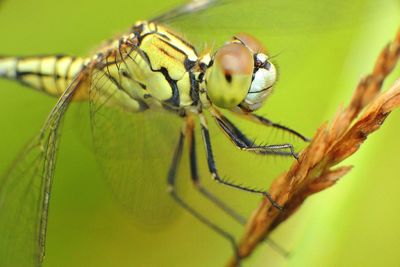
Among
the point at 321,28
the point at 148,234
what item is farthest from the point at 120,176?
the point at 321,28

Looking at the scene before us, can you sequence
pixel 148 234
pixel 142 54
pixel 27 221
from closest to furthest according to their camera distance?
pixel 27 221, pixel 142 54, pixel 148 234

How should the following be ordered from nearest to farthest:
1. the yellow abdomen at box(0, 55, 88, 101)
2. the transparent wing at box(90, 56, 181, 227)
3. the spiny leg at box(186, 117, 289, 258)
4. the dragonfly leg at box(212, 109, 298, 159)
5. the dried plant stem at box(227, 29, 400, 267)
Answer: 1. the dried plant stem at box(227, 29, 400, 267)
2. the dragonfly leg at box(212, 109, 298, 159)
3. the transparent wing at box(90, 56, 181, 227)
4. the spiny leg at box(186, 117, 289, 258)
5. the yellow abdomen at box(0, 55, 88, 101)

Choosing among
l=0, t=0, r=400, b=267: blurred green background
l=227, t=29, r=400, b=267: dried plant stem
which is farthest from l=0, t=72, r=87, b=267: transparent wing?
l=227, t=29, r=400, b=267: dried plant stem

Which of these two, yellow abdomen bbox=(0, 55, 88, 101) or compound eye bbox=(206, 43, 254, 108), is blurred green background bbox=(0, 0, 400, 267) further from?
compound eye bbox=(206, 43, 254, 108)

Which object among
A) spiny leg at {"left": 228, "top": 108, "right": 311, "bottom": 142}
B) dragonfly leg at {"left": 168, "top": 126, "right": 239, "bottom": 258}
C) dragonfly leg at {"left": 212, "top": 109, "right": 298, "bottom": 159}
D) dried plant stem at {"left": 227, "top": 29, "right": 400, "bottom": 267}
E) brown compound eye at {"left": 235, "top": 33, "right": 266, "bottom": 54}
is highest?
brown compound eye at {"left": 235, "top": 33, "right": 266, "bottom": 54}

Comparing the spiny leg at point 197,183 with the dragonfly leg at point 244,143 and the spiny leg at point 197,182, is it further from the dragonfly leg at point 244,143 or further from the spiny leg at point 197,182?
the dragonfly leg at point 244,143

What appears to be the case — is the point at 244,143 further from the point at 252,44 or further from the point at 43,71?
the point at 43,71

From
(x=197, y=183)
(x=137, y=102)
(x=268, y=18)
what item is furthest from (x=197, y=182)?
(x=268, y=18)

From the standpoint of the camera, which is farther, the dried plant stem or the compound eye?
the compound eye

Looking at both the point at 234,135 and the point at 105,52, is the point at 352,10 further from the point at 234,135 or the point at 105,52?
the point at 105,52
